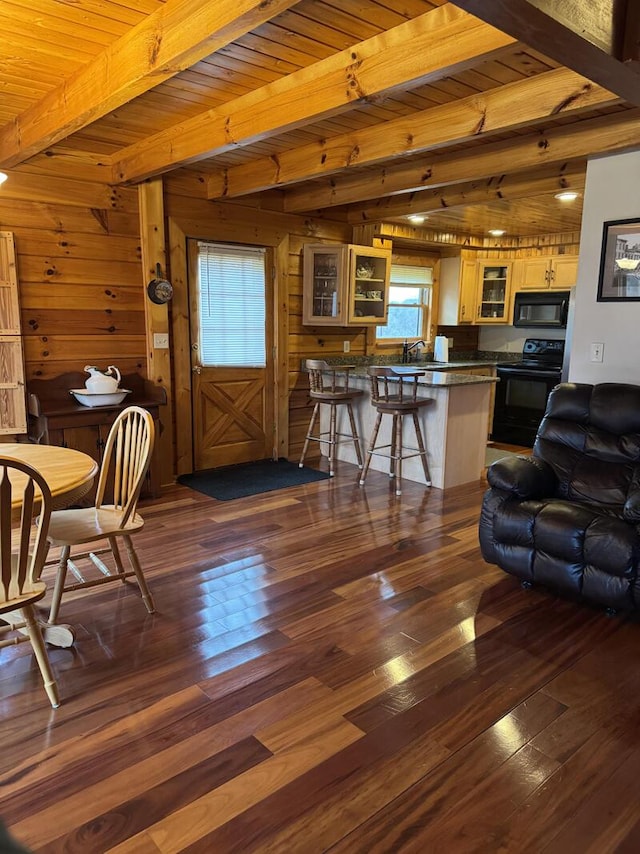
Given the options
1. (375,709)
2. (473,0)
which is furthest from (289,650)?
(473,0)

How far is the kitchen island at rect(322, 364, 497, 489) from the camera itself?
→ 480cm

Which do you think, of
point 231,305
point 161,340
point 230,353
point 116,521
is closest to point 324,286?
point 231,305

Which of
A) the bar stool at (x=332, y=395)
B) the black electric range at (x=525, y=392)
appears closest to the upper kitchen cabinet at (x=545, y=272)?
the black electric range at (x=525, y=392)

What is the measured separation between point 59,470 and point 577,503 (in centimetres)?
257

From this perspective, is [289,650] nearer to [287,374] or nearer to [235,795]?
[235,795]

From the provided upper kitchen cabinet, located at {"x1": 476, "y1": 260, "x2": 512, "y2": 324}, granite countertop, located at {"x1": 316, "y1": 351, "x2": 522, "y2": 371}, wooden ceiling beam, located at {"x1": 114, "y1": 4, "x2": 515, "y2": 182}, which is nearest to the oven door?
granite countertop, located at {"x1": 316, "y1": 351, "x2": 522, "y2": 371}

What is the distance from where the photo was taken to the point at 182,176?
4711 mm

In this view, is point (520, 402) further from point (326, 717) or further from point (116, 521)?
point (326, 717)

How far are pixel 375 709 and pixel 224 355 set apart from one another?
3.67 metres

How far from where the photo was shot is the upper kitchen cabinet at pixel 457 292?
7086 mm

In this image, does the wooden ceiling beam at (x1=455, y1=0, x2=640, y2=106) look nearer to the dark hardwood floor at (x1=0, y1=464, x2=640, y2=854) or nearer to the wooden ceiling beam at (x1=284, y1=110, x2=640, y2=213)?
the wooden ceiling beam at (x1=284, y1=110, x2=640, y2=213)

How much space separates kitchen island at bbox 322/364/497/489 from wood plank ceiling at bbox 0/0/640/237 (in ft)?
4.71

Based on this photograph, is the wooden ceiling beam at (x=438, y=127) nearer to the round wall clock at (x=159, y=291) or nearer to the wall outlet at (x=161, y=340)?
the round wall clock at (x=159, y=291)

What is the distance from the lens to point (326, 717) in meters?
2.06
